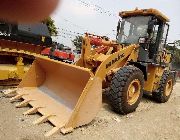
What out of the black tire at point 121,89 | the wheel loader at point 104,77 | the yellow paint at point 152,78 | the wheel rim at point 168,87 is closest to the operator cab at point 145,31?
the wheel loader at point 104,77

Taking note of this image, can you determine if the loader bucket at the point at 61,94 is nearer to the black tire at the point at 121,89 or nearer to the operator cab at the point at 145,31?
the black tire at the point at 121,89

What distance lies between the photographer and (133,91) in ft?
19.5

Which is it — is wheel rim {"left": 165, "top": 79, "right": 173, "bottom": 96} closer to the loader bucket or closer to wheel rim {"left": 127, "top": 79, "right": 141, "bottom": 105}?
wheel rim {"left": 127, "top": 79, "right": 141, "bottom": 105}

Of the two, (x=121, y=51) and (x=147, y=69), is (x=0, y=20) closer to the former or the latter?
(x=121, y=51)

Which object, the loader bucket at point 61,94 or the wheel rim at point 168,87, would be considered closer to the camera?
the loader bucket at point 61,94

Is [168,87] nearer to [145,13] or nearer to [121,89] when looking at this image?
[145,13]

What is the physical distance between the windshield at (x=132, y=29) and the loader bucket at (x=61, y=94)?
233 cm

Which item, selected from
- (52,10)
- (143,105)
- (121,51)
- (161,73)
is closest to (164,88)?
(161,73)

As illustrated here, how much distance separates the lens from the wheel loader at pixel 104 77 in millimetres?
4621

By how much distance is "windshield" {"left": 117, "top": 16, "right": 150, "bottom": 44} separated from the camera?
23.0ft

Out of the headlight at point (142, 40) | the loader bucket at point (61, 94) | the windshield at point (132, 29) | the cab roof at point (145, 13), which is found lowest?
the loader bucket at point (61, 94)

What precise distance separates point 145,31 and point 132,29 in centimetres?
52

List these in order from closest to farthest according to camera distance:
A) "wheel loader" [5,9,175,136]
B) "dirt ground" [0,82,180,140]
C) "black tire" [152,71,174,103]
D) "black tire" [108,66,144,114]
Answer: "dirt ground" [0,82,180,140]
"wheel loader" [5,9,175,136]
"black tire" [108,66,144,114]
"black tire" [152,71,174,103]

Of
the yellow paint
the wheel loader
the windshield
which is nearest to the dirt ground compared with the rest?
the wheel loader
